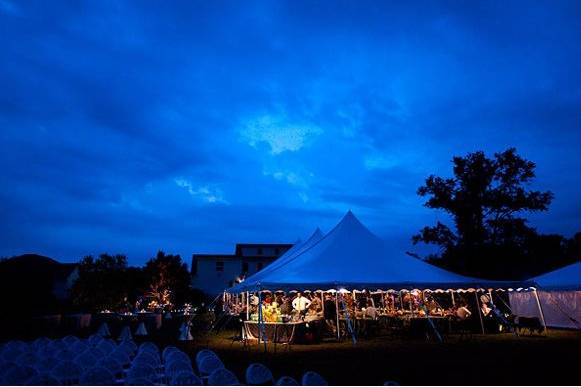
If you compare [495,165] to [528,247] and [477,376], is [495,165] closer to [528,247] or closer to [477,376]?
[528,247]

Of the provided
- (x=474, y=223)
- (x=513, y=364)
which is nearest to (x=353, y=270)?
(x=513, y=364)

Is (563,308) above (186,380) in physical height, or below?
above

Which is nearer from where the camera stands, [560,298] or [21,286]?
[21,286]

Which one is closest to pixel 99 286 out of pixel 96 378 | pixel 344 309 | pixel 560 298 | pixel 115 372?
pixel 344 309

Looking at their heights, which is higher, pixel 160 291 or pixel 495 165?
pixel 495 165

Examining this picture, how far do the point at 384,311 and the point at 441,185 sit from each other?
18889mm

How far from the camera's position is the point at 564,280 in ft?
60.7

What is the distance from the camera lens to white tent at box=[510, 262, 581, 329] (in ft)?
59.3

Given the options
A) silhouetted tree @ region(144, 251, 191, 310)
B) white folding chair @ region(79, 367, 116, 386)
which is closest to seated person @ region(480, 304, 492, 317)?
white folding chair @ region(79, 367, 116, 386)

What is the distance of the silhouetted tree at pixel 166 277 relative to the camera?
3725 centimetres

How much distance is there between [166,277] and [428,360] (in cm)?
3089

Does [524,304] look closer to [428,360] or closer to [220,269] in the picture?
[428,360]

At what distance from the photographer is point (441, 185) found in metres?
35.3

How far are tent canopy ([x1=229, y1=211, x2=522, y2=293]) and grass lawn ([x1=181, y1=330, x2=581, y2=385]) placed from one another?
1.89 metres
